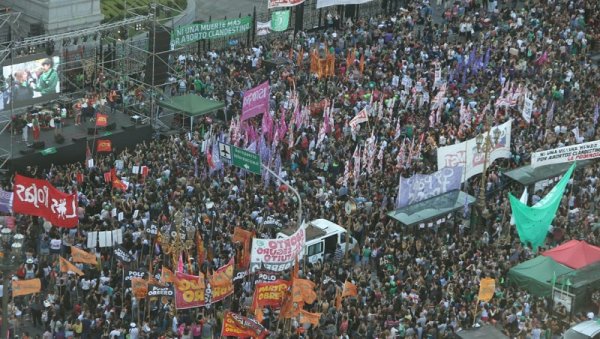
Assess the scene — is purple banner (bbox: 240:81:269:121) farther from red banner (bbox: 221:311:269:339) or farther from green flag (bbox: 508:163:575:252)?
red banner (bbox: 221:311:269:339)

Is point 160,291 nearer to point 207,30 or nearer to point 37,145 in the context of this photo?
point 37,145

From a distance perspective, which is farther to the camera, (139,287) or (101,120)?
(101,120)

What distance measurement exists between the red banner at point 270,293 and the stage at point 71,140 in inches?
552

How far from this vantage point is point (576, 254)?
4309 cm

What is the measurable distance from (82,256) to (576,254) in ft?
48.3

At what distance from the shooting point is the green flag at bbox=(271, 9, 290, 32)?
64438 mm

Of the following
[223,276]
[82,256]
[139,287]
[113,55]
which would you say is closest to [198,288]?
[223,276]

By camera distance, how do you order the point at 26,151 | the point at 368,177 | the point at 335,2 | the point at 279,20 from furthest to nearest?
1. the point at 335,2
2. the point at 279,20
3. the point at 26,151
4. the point at 368,177

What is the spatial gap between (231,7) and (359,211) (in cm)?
2798

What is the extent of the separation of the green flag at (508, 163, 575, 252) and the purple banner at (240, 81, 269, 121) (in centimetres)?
1192

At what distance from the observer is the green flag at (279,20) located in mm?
64438

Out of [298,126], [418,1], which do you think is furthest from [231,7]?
[298,126]

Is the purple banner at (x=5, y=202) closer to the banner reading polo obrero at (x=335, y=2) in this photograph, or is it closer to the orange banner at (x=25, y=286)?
the orange banner at (x=25, y=286)

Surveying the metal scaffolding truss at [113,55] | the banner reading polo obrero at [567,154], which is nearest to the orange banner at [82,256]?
the metal scaffolding truss at [113,55]
